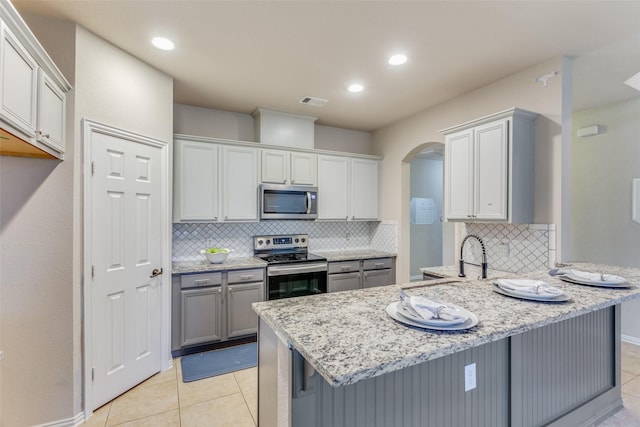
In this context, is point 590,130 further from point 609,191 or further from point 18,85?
point 18,85

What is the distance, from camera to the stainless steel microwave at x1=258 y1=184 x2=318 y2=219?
373cm

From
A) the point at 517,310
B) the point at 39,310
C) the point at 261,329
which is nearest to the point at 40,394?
the point at 39,310

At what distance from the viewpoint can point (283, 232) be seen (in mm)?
4211

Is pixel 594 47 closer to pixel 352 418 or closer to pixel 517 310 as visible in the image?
pixel 517 310

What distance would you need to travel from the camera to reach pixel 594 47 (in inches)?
94.0

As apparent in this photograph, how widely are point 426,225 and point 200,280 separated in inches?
190

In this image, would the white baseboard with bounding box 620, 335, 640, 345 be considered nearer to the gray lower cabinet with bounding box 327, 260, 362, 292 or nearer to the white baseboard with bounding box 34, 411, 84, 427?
the gray lower cabinet with bounding box 327, 260, 362, 292

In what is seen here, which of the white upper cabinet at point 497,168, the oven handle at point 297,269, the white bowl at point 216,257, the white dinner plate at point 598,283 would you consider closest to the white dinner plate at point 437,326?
the white dinner plate at point 598,283

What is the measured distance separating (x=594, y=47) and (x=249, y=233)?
3842mm

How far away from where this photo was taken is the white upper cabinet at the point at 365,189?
14.5ft

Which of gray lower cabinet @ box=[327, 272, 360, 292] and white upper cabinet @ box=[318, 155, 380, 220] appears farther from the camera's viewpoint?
white upper cabinet @ box=[318, 155, 380, 220]

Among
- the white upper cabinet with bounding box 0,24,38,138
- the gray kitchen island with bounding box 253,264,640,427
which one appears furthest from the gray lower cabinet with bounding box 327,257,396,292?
the white upper cabinet with bounding box 0,24,38,138

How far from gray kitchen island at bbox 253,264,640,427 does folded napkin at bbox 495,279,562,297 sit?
7cm

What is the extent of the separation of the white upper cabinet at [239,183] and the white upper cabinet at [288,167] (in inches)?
5.5
